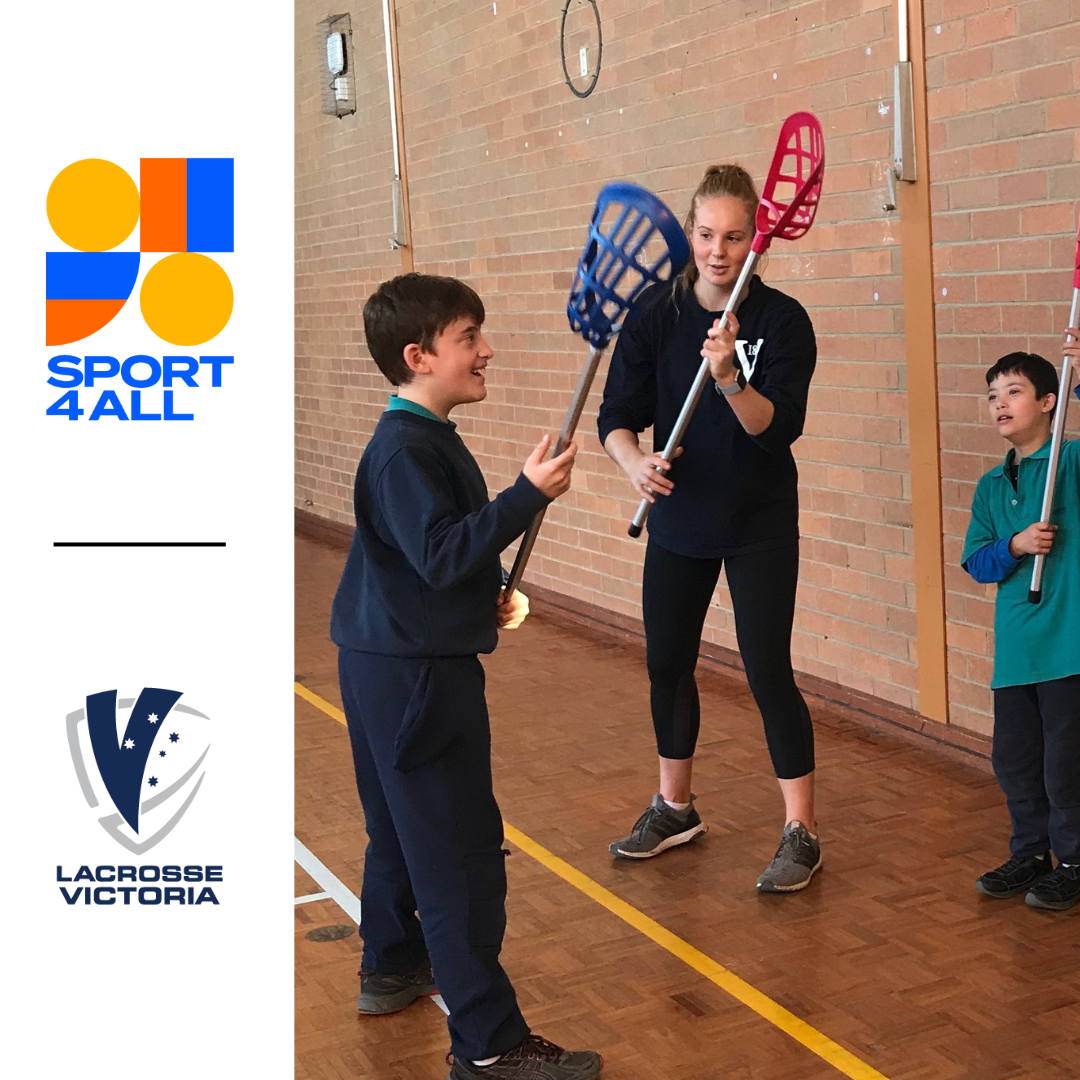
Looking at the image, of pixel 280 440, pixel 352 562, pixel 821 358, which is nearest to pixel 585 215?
pixel 821 358

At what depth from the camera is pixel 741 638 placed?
134 inches

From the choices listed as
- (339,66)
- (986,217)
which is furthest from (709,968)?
(339,66)

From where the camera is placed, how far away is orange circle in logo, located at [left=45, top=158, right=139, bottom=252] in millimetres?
1658

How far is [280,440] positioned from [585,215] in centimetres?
472

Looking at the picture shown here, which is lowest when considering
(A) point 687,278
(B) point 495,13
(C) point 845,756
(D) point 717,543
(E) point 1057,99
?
(C) point 845,756

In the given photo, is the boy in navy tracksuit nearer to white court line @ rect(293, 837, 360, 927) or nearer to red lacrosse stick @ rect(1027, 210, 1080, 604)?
white court line @ rect(293, 837, 360, 927)

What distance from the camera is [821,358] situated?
4859mm

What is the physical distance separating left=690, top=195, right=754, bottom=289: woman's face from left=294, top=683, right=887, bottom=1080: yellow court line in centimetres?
151

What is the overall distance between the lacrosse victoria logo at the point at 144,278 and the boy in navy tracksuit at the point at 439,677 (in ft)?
2.36

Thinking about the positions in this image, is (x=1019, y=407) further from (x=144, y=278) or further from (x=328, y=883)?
A: (x=144, y=278)

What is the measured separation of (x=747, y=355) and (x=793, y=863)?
125 centimetres

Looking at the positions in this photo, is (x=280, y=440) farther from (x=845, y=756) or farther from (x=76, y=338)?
(x=845, y=756)

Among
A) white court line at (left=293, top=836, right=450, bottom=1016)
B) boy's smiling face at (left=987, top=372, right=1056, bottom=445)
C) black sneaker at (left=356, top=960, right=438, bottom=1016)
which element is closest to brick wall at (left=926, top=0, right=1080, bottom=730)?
boy's smiling face at (left=987, top=372, right=1056, bottom=445)

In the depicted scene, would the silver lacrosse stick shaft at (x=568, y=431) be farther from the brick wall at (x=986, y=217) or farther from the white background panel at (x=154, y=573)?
the brick wall at (x=986, y=217)
